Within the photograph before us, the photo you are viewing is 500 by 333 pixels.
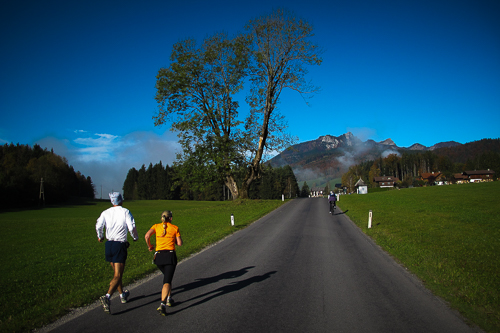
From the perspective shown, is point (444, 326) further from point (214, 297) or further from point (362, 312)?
point (214, 297)

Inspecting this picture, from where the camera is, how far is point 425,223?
16.7 m

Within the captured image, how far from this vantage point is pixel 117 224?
224 inches

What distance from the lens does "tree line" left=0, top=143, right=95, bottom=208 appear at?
62250 millimetres

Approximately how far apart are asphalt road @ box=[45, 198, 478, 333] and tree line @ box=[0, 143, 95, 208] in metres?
71.6

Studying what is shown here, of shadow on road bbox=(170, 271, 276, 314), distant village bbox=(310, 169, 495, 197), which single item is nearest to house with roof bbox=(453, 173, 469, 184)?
distant village bbox=(310, 169, 495, 197)

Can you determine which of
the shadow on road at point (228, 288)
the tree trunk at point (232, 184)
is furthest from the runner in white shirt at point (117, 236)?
the tree trunk at point (232, 184)

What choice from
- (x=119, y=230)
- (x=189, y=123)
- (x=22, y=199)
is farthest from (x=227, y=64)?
(x=22, y=199)

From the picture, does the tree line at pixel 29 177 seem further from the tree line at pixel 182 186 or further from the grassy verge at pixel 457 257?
the grassy verge at pixel 457 257

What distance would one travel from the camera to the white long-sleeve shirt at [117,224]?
18.5ft

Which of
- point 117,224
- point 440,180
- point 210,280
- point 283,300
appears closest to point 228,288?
point 210,280

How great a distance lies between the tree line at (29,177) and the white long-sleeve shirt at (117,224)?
71.5 m

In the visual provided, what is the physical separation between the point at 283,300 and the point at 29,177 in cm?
8079

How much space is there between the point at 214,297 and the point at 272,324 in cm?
169

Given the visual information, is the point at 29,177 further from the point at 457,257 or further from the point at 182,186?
the point at 457,257
